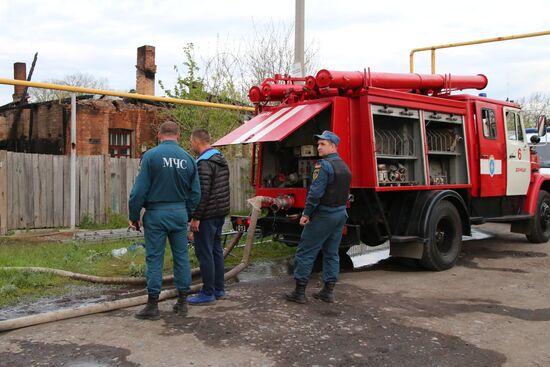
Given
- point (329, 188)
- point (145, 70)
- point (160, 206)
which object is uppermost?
point (145, 70)

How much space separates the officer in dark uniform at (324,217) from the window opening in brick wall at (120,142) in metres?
15.2

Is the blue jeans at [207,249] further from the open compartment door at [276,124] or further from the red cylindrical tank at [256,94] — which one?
the red cylindrical tank at [256,94]

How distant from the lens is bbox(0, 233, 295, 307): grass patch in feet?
20.9

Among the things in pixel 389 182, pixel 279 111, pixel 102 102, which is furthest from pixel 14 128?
pixel 389 182

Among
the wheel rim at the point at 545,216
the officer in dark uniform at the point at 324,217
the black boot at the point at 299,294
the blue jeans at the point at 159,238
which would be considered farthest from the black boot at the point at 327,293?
the wheel rim at the point at 545,216

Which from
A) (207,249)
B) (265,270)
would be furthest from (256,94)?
(207,249)

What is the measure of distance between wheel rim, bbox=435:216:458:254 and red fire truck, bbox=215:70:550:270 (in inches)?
0.6

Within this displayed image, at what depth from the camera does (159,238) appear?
5.27m

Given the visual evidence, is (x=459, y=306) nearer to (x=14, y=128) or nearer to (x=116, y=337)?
(x=116, y=337)

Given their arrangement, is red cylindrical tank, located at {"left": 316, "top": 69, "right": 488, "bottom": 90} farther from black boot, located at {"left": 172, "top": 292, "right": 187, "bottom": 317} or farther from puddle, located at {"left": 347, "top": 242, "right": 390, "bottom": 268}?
black boot, located at {"left": 172, "top": 292, "right": 187, "bottom": 317}

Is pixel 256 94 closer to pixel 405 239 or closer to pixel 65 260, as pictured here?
pixel 405 239

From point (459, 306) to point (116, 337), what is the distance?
370 cm

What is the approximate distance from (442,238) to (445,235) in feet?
0.25

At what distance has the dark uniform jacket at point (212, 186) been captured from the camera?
5707mm
